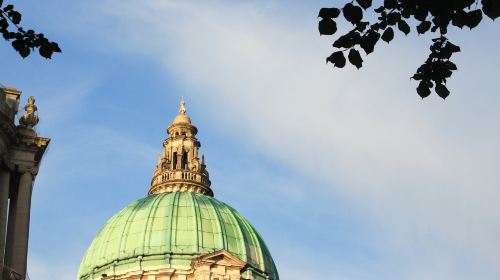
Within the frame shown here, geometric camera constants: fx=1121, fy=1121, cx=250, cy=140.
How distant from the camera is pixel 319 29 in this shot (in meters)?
20.2

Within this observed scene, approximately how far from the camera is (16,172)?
47.1m

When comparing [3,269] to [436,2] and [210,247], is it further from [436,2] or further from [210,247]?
[210,247]

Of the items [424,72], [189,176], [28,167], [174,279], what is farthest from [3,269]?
[189,176]

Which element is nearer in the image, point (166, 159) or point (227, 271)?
point (227, 271)

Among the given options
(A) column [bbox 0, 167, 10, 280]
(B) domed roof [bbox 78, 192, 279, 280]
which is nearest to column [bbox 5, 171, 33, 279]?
(A) column [bbox 0, 167, 10, 280]

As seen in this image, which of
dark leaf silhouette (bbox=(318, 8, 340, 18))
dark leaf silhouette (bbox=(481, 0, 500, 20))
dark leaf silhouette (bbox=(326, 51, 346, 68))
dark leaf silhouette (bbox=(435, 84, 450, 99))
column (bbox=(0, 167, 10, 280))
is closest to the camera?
dark leaf silhouette (bbox=(481, 0, 500, 20))

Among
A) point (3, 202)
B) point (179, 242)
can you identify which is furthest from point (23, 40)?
point (179, 242)

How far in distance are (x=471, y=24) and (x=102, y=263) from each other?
7106 cm

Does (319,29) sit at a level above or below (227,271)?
below

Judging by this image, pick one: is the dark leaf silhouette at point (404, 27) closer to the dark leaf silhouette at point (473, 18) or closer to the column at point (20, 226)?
the dark leaf silhouette at point (473, 18)

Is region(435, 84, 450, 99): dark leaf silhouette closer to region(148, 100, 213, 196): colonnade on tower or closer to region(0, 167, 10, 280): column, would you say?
region(0, 167, 10, 280): column

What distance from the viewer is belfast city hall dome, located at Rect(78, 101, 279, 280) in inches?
3332

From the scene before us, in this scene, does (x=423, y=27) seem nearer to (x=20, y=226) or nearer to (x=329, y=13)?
(x=329, y=13)

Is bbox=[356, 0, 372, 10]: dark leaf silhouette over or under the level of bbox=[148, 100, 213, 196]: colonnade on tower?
under
